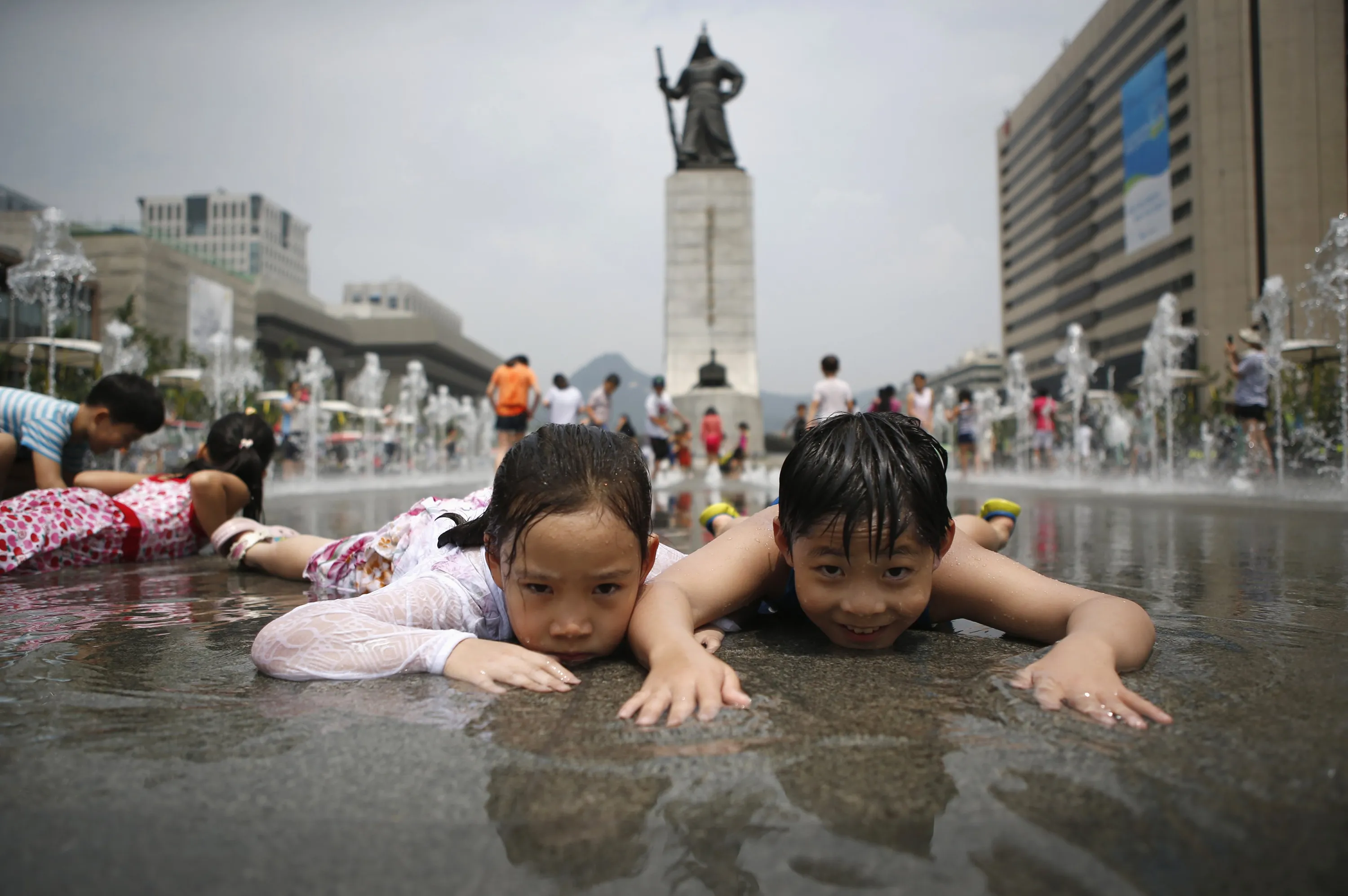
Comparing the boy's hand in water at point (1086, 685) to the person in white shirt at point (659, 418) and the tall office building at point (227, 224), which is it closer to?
the person in white shirt at point (659, 418)

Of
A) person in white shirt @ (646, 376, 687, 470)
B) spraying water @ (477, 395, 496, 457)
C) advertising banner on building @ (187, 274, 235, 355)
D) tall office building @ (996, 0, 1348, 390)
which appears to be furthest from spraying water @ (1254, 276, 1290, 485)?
advertising banner on building @ (187, 274, 235, 355)

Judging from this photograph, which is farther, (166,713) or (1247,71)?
(1247,71)

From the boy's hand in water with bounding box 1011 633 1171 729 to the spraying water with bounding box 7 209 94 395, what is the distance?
13902mm

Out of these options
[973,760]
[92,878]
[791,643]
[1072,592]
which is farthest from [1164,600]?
[92,878]

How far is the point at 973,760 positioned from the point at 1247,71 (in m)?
59.8

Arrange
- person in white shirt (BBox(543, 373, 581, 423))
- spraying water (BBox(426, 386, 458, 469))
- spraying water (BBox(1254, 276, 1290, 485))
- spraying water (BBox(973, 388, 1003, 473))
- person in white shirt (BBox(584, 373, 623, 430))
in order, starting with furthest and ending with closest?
spraying water (BBox(426, 386, 458, 469)), spraying water (BBox(973, 388, 1003, 473)), person in white shirt (BBox(584, 373, 623, 430)), person in white shirt (BBox(543, 373, 581, 423)), spraying water (BBox(1254, 276, 1290, 485))

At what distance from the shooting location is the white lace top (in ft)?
5.39

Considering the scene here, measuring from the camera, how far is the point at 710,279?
20438 mm

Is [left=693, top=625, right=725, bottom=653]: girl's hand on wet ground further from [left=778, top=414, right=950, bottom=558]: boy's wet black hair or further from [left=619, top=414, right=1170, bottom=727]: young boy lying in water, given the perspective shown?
[left=778, top=414, right=950, bottom=558]: boy's wet black hair

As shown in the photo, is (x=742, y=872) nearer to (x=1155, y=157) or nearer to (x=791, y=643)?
(x=791, y=643)

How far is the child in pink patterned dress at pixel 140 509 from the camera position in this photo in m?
3.34

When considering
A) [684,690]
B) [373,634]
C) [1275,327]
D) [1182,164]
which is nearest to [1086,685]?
[684,690]

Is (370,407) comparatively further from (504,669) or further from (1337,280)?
(504,669)

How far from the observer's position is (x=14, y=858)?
2.90 ft
